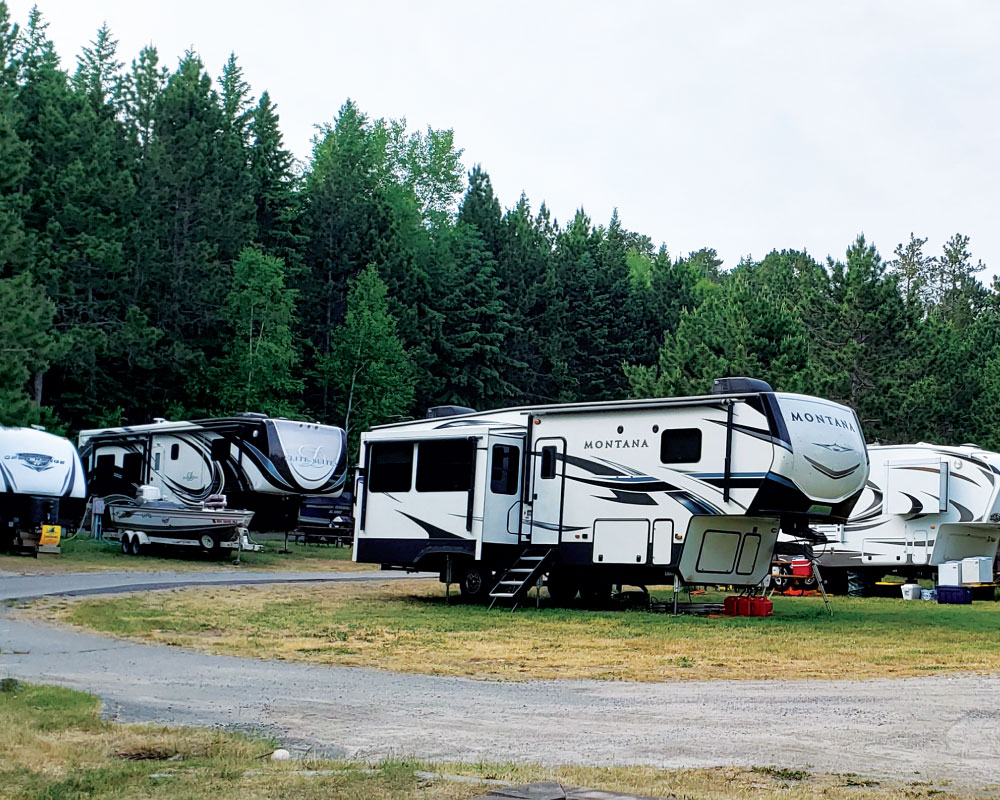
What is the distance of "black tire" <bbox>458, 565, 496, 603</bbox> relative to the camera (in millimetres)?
19594

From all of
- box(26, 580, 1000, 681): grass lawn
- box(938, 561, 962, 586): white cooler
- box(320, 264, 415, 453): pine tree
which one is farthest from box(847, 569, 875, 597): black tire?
box(320, 264, 415, 453): pine tree

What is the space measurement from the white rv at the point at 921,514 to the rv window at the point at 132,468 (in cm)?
1821

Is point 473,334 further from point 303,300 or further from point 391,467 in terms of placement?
point 391,467

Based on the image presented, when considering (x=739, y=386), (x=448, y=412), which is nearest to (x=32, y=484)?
(x=448, y=412)

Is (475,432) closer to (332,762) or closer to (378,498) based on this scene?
(378,498)

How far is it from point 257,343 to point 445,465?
29551 mm

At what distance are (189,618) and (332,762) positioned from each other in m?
9.40

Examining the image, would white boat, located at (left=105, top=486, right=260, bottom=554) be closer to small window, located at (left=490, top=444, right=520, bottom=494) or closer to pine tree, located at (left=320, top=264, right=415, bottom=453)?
small window, located at (left=490, top=444, right=520, bottom=494)

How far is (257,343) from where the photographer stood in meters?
47.7

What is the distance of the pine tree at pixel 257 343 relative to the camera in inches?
1861

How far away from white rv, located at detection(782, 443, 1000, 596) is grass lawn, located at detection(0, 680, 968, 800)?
1722 centimetres

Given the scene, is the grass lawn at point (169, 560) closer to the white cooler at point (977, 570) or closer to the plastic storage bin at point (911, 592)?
the plastic storage bin at point (911, 592)

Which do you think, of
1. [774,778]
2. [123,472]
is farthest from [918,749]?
[123,472]

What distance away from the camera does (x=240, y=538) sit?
28.1 meters
